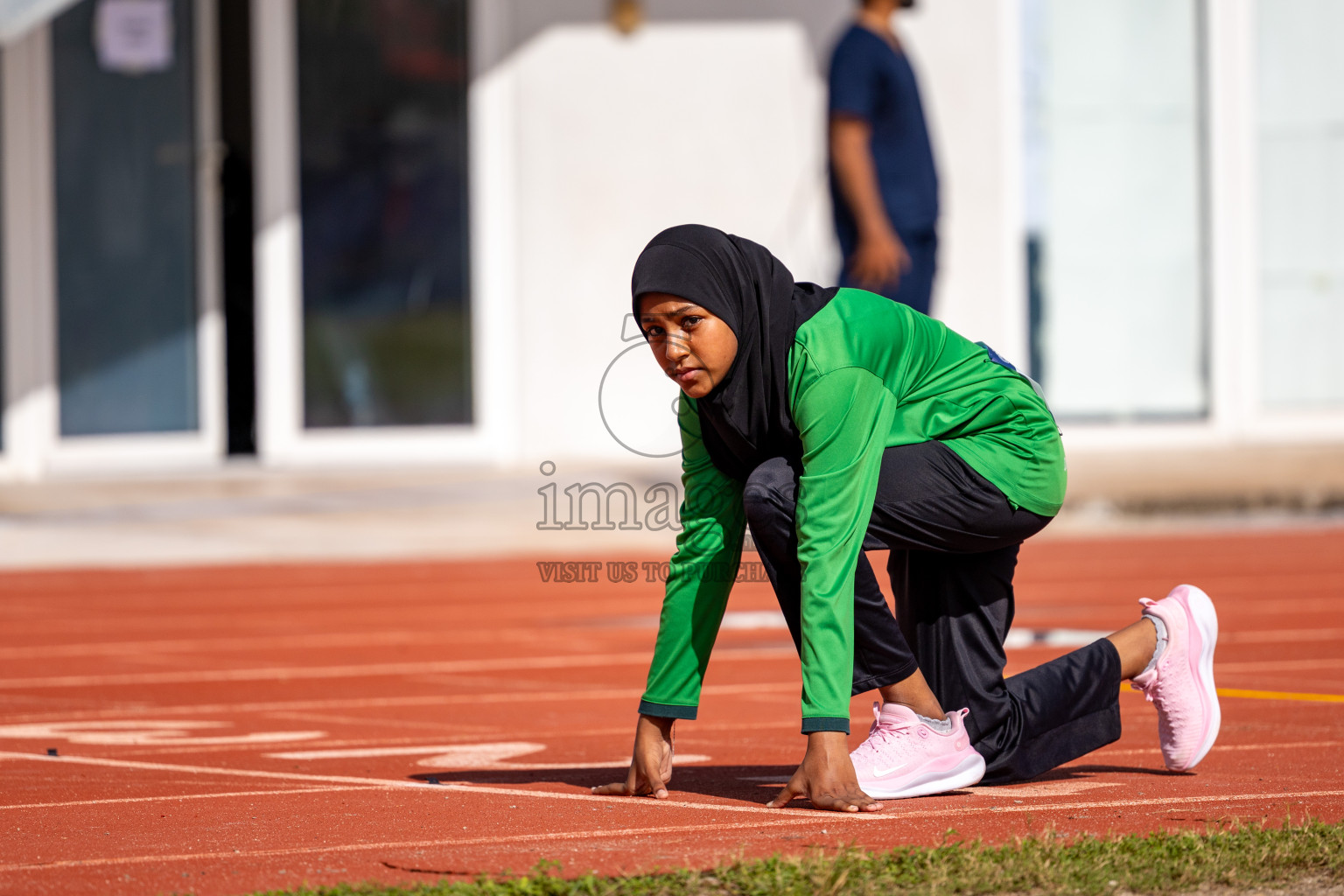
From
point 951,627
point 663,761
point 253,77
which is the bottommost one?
point 663,761

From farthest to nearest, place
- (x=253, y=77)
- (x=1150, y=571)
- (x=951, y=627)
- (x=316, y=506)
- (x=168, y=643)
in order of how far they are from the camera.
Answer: (x=253, y=77) → (x=316, y=506) → (x=1150, y=571) → (x=168, y=643) → (x=951, y=627)

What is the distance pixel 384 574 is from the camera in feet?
26.1

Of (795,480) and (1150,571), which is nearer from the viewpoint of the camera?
(795,480)


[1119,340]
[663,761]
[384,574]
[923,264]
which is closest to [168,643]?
[384,574]

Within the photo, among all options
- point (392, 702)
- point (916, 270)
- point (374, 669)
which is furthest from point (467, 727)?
point (916, 270)

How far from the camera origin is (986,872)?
2969 mm

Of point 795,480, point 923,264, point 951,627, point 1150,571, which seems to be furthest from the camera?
point 923,264

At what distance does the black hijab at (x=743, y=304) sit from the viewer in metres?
3.48

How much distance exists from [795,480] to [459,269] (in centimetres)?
812

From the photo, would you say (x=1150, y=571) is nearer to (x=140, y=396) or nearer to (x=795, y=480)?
(x=795, y=480)

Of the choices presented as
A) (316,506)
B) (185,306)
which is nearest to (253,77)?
(185,306)

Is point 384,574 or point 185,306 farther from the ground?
point 185,306

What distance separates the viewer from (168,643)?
Result: 6.42m

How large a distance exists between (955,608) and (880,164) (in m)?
5.21
